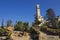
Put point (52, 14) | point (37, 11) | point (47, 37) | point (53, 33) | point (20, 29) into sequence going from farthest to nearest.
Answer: point (37, 11) < point (52, 14) < point (20, 29) < point (53, 33) < point (47, 37)

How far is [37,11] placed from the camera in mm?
67438

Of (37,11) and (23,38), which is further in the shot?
(37,11)

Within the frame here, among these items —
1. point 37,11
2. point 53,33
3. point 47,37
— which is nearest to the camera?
point 47,37

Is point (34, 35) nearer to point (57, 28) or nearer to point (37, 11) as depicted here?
point (57, 28)

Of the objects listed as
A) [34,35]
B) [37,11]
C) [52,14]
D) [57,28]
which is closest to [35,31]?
[34,35]

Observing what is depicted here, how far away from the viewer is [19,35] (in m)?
38.6

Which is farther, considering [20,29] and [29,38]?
[20,29]

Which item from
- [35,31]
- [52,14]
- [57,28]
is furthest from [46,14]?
[35,31]

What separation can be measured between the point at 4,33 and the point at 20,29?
19.9 feet

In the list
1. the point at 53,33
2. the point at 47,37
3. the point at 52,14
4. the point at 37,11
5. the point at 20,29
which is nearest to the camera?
the point at 47,37

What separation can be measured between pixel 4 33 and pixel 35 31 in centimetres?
699

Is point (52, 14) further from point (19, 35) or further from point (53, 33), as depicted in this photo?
point (19, 35)

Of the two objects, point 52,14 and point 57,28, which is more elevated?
point 52,14

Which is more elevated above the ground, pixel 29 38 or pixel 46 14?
pixel 46 14
